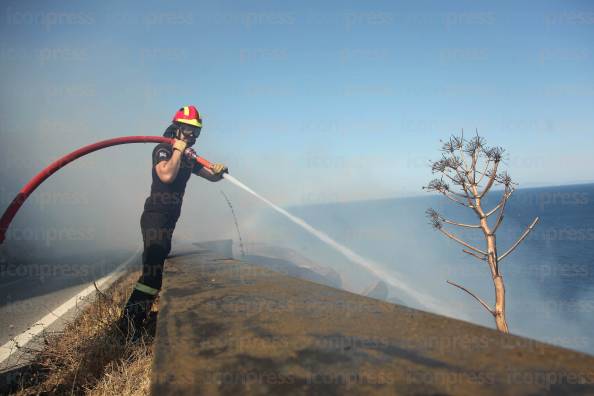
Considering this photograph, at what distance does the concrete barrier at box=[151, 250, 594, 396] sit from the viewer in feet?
2.92

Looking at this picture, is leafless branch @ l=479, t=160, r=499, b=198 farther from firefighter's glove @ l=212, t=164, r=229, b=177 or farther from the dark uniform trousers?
the dark uniform trousers

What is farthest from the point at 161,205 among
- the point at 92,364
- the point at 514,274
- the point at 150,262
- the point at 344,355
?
the point at 514,274

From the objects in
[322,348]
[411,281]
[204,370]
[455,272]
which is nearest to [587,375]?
[322,348]

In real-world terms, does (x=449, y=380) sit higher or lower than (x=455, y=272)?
higher

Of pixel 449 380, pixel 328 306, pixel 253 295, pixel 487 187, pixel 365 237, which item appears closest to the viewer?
pixel 449 380

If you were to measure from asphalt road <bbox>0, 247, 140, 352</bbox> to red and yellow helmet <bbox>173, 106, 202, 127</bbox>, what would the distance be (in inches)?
159

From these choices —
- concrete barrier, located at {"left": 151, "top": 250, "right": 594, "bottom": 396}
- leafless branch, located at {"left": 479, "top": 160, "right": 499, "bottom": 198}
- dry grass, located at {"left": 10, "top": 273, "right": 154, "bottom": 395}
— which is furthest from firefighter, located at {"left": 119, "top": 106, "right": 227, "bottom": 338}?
leafless branch, located at {"left": 479, "top": 160, "right": 499, "bottom": 198}

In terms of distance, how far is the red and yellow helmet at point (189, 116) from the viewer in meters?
4.70

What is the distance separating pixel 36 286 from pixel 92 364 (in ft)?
23.5

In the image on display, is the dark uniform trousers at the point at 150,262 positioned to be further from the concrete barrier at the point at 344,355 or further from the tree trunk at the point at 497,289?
the tree trunk at the point at 497,289

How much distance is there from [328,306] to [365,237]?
368 ft

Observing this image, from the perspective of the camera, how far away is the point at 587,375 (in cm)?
90

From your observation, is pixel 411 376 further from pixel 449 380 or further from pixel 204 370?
pixel 204 370

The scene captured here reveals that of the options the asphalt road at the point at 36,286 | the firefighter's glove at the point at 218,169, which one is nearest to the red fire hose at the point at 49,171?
the firefighter's glove at the point at 218,169
